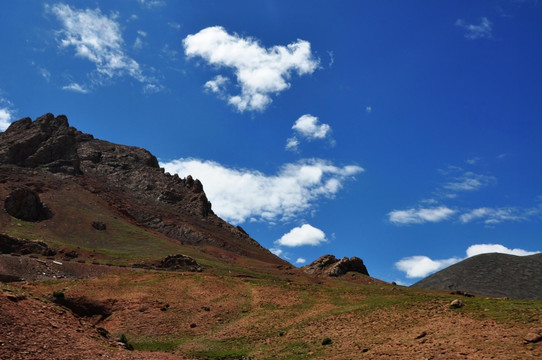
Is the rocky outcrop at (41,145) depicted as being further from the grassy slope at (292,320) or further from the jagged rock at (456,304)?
the jagged rock at (456,304)

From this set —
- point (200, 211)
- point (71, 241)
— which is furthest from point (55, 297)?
point (200, 211)

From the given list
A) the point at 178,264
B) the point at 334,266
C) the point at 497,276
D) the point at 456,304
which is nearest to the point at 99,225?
the point at 178,264

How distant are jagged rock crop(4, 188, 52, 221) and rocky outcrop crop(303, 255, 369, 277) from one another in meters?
91.0

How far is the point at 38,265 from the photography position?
207ft

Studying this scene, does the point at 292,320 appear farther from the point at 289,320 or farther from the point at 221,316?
the point at 221,316

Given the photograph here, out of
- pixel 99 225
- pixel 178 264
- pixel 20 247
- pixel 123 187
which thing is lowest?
pixel 178 264

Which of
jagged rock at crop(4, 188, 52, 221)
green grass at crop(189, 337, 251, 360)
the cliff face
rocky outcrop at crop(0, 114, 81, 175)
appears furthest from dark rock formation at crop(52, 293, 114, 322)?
rocky outcrop at crop(0, 114, 81, 175)

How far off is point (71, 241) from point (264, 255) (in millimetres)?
77186

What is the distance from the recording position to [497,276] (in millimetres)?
75312

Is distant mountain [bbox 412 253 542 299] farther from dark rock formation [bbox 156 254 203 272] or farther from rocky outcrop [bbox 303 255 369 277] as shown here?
dark rock formation [bbox 156 254 203 272]

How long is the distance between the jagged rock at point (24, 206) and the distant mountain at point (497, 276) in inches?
4824

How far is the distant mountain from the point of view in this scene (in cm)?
7000

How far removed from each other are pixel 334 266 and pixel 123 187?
390 feet

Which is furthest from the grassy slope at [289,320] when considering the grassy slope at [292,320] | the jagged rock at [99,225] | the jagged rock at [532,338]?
the jagged rock at [99,225]
